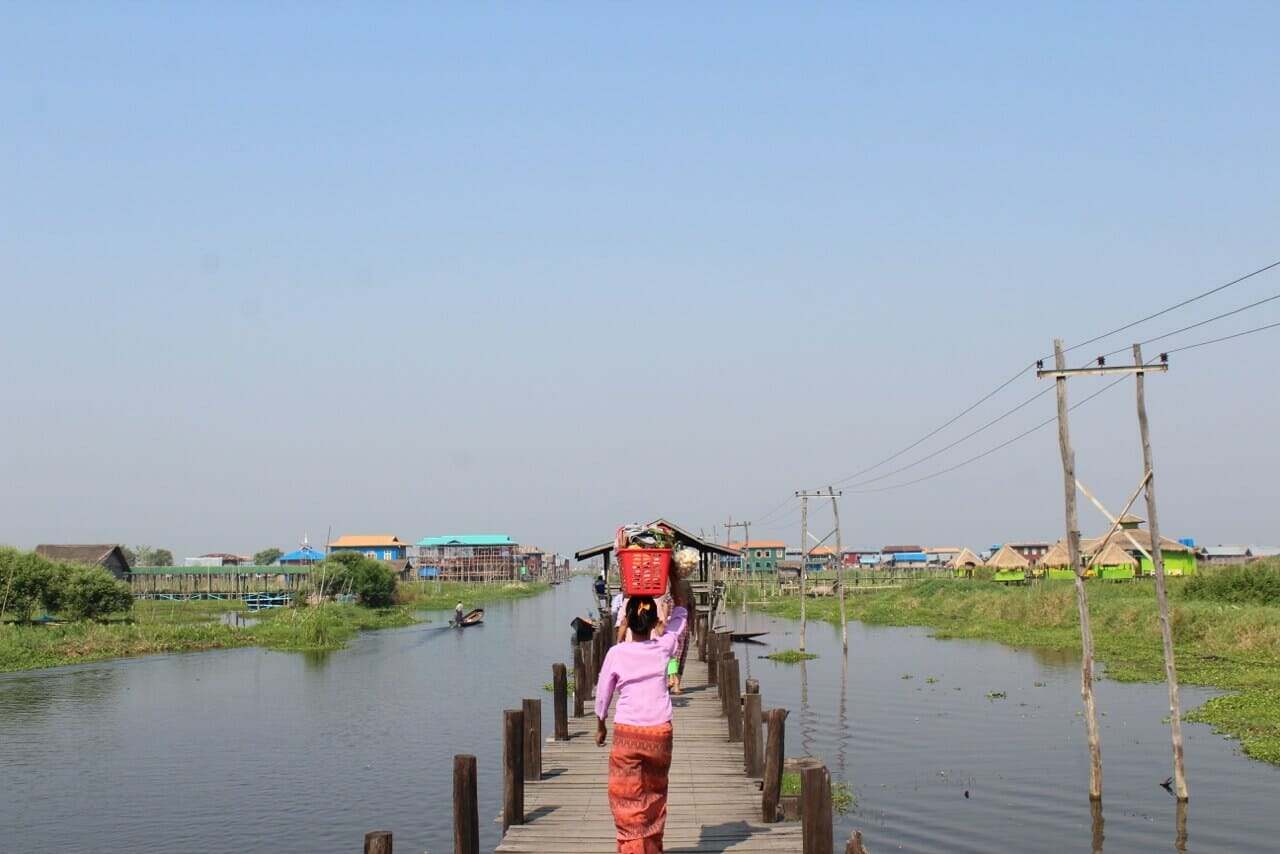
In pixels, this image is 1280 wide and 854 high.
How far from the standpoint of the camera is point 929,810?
20.0 m

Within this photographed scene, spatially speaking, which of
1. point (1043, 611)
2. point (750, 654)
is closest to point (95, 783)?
point (750, 654)

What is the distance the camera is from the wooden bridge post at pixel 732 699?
15.8 meters

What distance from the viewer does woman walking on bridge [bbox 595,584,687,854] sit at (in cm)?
833

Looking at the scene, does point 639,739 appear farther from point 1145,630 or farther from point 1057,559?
point 1057,559

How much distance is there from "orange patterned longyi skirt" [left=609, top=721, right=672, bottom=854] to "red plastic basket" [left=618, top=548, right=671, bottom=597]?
156 centimetres

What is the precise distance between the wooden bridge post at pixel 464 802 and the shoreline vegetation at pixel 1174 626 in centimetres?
1907

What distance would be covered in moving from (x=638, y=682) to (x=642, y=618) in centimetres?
51

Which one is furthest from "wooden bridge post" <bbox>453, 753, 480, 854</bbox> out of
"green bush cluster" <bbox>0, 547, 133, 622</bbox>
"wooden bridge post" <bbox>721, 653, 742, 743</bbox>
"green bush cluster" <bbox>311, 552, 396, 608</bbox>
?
"green bush cluster" <bbox>311, 552, 396, 608</bbox>

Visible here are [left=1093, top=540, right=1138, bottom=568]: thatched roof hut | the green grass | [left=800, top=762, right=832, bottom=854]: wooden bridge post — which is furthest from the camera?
[left=1093, top=540, right=1138, bottom=568]: thatched roof hut

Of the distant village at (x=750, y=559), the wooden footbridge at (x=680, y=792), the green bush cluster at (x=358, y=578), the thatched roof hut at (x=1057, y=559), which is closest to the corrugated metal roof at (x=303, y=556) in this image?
the distant village at (x=750, y=559)

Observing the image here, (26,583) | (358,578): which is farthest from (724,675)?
(358,578)

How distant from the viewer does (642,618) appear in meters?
8.69

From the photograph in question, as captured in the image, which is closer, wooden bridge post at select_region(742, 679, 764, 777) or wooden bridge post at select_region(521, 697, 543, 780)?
wooden bridge post at select_region(742, 679, 764, 777)

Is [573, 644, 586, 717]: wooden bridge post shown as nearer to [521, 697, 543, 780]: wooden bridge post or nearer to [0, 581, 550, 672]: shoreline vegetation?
[521, 697, 543, 780]: wooden bridge post
